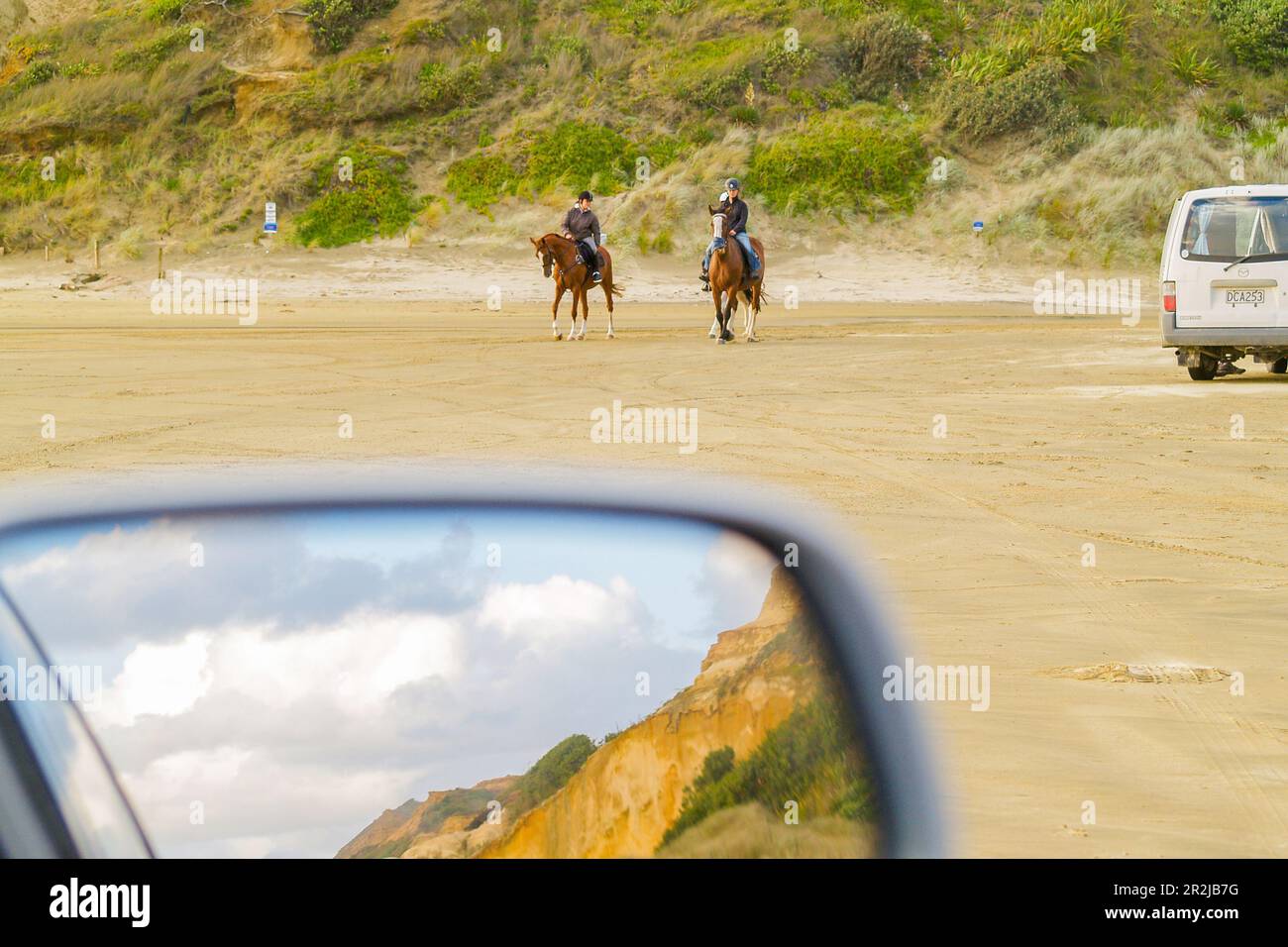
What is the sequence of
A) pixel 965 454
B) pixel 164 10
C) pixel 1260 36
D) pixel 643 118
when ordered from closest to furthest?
pixel 965 454
pixel 643 118
pixel 1260 36
pixel 164 10

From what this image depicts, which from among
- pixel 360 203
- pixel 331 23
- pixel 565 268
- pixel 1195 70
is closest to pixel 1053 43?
pixel 1195 70

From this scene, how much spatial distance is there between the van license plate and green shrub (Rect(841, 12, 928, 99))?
106 ft

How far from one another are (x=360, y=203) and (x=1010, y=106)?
18.1 m

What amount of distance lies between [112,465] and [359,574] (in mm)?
9881

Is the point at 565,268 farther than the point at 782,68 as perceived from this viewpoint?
No

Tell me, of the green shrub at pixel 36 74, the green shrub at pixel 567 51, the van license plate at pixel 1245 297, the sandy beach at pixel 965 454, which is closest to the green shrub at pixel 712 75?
the green shrub at pixel 567 51

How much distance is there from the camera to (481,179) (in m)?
41.2

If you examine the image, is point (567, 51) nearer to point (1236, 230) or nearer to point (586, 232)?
point (586, 232)

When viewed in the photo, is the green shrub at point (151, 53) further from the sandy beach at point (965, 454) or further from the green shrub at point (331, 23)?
the sandy beach at point (965, 454)

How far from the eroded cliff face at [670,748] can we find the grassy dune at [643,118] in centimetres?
3484

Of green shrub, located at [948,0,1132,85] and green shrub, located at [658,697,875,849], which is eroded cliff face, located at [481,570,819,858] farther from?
green shrub, located at [948,0,1132,85]

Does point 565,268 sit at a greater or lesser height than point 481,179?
lesser
